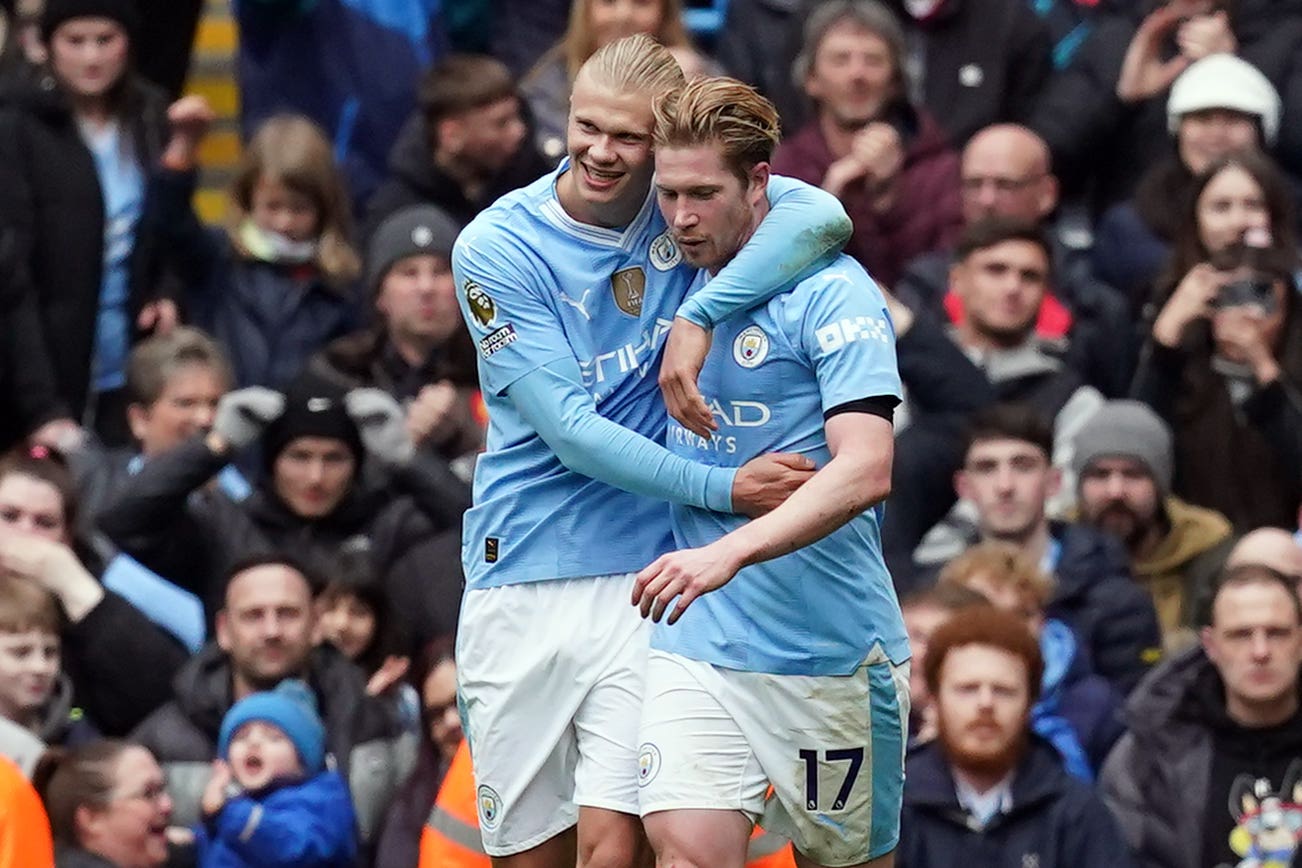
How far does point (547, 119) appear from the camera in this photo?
12312 mm

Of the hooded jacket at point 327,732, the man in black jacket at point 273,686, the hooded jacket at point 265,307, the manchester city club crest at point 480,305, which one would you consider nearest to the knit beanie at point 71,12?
the hooded jacket at point 265,307

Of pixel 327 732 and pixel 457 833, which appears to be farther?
pixel 327 732

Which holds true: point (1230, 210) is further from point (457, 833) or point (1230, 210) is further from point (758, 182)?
point (758, 182)

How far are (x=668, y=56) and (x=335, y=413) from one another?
150 inches

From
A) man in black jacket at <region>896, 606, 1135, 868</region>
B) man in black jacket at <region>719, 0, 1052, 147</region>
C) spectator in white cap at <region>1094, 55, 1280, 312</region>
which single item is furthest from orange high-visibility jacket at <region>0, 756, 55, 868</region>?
man in black jacket at <region>719, 0, 1052, 147</region>

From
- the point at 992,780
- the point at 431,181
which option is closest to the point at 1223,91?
the point at 431,181

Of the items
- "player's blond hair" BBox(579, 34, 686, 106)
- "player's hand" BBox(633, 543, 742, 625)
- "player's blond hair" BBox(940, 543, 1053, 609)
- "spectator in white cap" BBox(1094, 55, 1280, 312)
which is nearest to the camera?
"player's hand" BBox(633, 543, 742, 625)

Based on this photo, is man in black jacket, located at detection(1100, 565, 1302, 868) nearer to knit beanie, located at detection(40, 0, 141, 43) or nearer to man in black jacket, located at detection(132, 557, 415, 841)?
man in black jacket, located at detection(132, 557, 415, 841)

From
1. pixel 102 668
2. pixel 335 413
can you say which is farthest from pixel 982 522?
pixel 102 668

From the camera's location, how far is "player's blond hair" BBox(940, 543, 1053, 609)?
9.57 metres

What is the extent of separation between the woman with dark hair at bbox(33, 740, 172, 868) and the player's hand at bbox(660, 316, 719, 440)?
299 centimetres

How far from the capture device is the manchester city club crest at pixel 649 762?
6633 millimetres

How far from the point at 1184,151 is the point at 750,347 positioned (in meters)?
5.41

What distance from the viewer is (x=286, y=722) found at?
911 centimetres
